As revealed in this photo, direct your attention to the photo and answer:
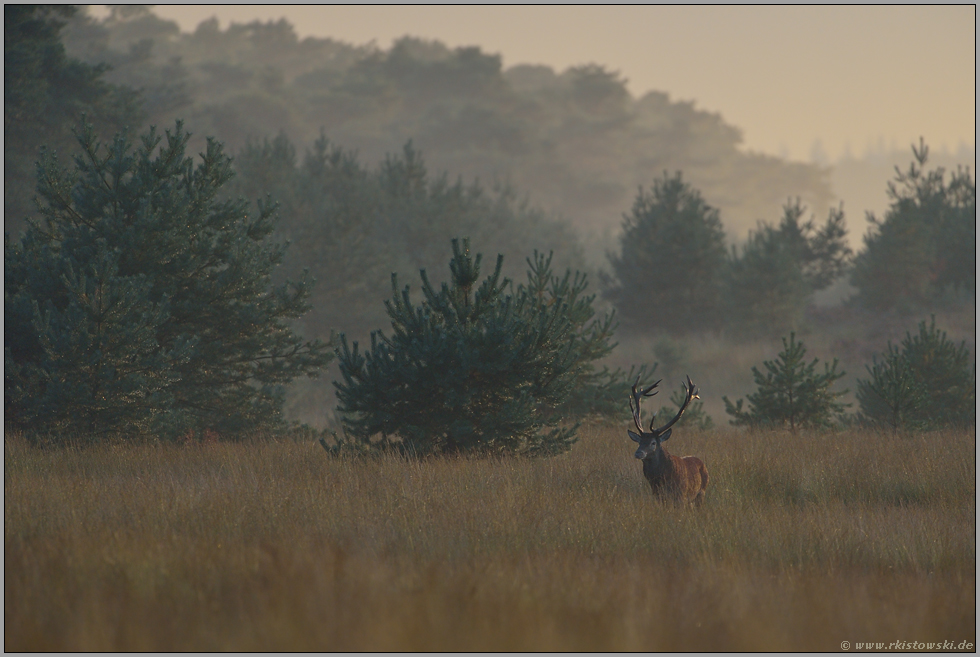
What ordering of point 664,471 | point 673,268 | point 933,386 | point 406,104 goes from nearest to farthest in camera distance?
point 664,471, point 933,386, point 673,268, point 406,104

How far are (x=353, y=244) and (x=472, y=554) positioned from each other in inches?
903

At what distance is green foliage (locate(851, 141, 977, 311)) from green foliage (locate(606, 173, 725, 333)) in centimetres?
558

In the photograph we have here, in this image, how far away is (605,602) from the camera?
4.70 m

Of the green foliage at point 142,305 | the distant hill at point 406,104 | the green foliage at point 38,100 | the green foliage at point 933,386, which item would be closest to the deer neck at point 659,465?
the green foliage at point 142,305

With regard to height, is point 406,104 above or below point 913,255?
above

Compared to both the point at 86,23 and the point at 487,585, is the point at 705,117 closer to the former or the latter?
the point at 86,23

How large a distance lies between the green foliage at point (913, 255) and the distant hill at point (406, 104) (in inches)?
1116

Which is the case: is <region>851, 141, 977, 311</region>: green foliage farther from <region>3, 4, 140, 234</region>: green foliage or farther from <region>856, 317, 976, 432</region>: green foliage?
<region>3, 4, 140, 234</region>: green foliage

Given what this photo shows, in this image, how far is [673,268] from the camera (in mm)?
29781

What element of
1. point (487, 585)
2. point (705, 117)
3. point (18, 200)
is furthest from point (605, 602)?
point (705, 117)

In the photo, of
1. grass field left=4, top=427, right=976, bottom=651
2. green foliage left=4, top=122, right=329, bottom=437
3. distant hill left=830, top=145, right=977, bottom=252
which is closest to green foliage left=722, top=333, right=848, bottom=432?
grass field left=4, top=427, right=976, bottom=651

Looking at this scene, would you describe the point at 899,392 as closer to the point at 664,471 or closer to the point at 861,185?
the point at 664,471

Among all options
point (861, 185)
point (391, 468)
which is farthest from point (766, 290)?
point (861, 185)

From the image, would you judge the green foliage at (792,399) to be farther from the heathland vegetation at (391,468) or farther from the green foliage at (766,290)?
the green foliage at (766,290)
